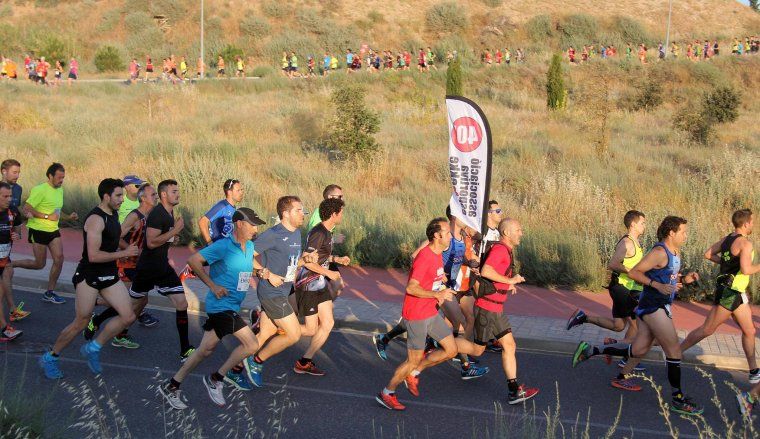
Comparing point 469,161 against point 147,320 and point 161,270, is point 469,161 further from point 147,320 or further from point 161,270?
point 147,320

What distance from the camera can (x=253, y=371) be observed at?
23.6ft

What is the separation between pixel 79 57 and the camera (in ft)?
187

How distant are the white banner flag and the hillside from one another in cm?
5007

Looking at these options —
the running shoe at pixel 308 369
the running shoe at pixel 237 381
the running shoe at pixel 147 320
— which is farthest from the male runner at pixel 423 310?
the running shoe at pixel 147 320

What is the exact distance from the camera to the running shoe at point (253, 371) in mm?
7176

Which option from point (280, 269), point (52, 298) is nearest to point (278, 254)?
point (280, 269)

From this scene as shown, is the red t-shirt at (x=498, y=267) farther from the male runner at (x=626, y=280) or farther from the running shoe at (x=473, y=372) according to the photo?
the male runner at (x=626, y=280)

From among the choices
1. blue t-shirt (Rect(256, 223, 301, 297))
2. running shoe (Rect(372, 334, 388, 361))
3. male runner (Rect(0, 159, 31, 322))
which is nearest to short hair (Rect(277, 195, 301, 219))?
blue t-shirt (Rect(256, 223, 301, 297))

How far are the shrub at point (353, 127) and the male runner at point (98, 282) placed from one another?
13869mm

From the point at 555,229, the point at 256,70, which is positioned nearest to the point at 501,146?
the point at 555,229

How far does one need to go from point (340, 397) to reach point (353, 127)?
51.0ft

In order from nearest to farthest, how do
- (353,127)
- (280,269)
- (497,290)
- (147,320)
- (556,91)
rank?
1. (497,290)
2. (280,269)
3. (147,320)
4. (353,127)
5. (556,91)

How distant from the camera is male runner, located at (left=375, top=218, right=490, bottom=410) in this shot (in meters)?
6.60

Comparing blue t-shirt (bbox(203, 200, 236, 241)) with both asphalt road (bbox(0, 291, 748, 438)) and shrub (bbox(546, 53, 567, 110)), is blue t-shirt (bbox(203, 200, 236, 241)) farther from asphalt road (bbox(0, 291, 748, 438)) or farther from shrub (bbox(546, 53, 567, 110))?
shrub (bbox(546, 53, 567, 110))
